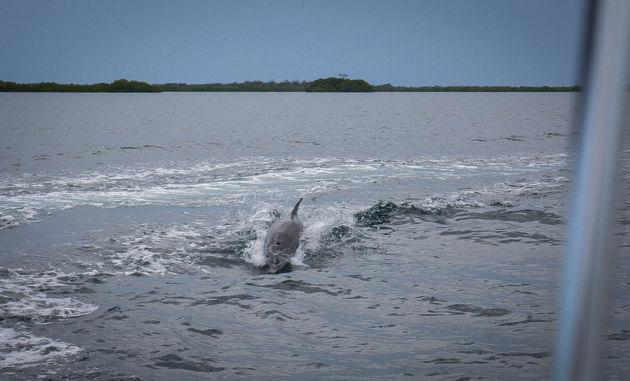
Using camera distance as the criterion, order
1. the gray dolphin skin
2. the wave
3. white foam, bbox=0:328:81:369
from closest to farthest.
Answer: white foam, bbox=0:328:81:369 < the gray dolphin skin < the wave

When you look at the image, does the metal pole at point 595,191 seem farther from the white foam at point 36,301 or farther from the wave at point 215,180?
the wave at point 215,180

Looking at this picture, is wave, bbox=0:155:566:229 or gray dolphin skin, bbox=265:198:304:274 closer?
gray dolphin skin, bbox=265:198:304:274

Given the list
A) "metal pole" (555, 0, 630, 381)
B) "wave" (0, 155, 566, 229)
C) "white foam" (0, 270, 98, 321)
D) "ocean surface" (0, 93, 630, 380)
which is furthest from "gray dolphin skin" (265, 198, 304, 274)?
"metal pole" (555, 0, 630, 381)

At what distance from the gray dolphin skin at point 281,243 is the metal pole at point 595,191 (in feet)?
37.4

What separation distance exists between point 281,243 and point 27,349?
6.08 meters

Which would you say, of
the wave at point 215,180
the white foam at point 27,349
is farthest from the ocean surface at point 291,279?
the wave at point 215,180

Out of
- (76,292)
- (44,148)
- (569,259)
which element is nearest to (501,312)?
(76,292)

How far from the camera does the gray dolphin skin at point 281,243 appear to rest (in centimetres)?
1251

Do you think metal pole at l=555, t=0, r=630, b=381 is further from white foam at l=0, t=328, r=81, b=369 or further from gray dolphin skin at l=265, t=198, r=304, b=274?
gray dolphin skin at l=265, t=198, r=304, b=274

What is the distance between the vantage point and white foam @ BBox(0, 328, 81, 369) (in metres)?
7.65

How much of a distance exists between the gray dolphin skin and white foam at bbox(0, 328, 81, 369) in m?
5.05

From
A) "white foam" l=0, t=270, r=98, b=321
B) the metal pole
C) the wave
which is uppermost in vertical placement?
the metal pole

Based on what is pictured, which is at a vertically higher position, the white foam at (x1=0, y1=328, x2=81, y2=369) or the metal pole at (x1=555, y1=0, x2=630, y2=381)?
the metal pole at (x1=555, y1=0, x2=630, y2=381)

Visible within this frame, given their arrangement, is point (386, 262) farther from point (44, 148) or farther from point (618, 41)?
point (44, 148)
